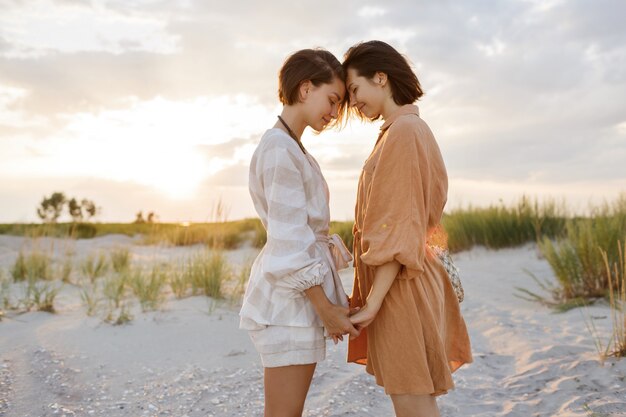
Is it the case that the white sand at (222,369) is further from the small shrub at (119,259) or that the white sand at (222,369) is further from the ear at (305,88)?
the small shrub at (119,259)

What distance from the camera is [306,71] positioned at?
81.3 inches

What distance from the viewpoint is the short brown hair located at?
2064 millimetres

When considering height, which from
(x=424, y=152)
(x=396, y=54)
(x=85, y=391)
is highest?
(x=396, y=54)

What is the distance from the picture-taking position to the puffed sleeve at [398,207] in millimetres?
1808

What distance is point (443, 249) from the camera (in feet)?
6.98

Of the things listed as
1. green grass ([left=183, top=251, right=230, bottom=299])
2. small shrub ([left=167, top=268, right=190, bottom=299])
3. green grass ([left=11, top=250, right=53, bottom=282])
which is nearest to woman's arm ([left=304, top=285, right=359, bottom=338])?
green grass ([left=183, top=251, right=230, bottom=299])

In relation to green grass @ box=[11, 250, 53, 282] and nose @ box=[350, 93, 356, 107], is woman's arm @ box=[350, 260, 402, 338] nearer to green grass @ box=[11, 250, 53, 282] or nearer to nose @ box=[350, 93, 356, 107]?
nose @ box=[350, 93, 356, 107]

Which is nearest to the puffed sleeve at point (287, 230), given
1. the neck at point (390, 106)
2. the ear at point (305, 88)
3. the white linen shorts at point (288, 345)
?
the white linen shorts at point (288, 345)

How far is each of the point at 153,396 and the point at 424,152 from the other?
3004mm

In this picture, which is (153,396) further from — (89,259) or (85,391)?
(89,259)

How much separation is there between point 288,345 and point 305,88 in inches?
34.6

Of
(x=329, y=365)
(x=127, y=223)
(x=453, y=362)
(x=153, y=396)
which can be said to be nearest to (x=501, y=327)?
(x=329, y=365)

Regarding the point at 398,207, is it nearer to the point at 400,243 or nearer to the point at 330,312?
the point at 400,243

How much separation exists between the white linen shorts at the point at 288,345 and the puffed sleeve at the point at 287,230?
127 mm
